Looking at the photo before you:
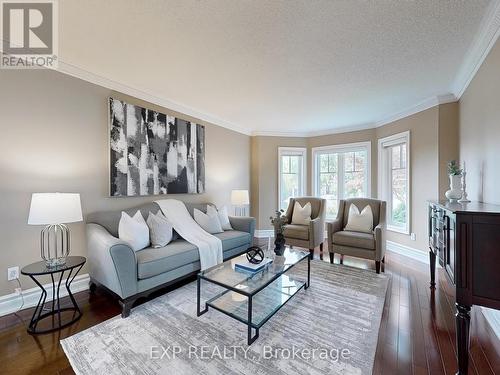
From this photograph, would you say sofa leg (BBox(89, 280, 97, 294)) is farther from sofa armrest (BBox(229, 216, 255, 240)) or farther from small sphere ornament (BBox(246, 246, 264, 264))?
sofa armrest (BBox(229, 216, 255, 240))

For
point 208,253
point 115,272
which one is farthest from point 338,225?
point 115,272

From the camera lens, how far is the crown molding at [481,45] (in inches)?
69.9

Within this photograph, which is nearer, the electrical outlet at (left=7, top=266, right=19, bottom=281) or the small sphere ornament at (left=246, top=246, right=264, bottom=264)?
the electrical outlet at (left=7, top=266, right=19, bottom=281)

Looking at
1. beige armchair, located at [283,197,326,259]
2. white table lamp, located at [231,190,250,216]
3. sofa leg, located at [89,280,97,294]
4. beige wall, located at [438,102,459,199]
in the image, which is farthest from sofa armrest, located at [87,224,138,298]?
beige wall, located at [438,102,459,199]

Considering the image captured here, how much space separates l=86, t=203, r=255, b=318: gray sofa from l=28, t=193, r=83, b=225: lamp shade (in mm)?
365

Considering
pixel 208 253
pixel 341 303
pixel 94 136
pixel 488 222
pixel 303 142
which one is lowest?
pixel 341 303

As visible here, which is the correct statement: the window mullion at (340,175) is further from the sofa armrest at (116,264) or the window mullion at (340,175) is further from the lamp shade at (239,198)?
the sofa armrest at (116,264)

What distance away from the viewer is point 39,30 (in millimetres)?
1984

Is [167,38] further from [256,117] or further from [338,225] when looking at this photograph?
[338,225]

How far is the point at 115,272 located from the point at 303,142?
471 cm

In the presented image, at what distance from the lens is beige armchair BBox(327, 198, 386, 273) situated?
3.06 metres

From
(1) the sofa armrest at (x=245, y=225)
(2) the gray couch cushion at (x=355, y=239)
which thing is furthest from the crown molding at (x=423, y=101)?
(2) the gray couch cushion at (x=355, y=239)

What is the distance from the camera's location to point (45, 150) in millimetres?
2332

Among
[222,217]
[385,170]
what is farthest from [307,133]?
[222,217]
